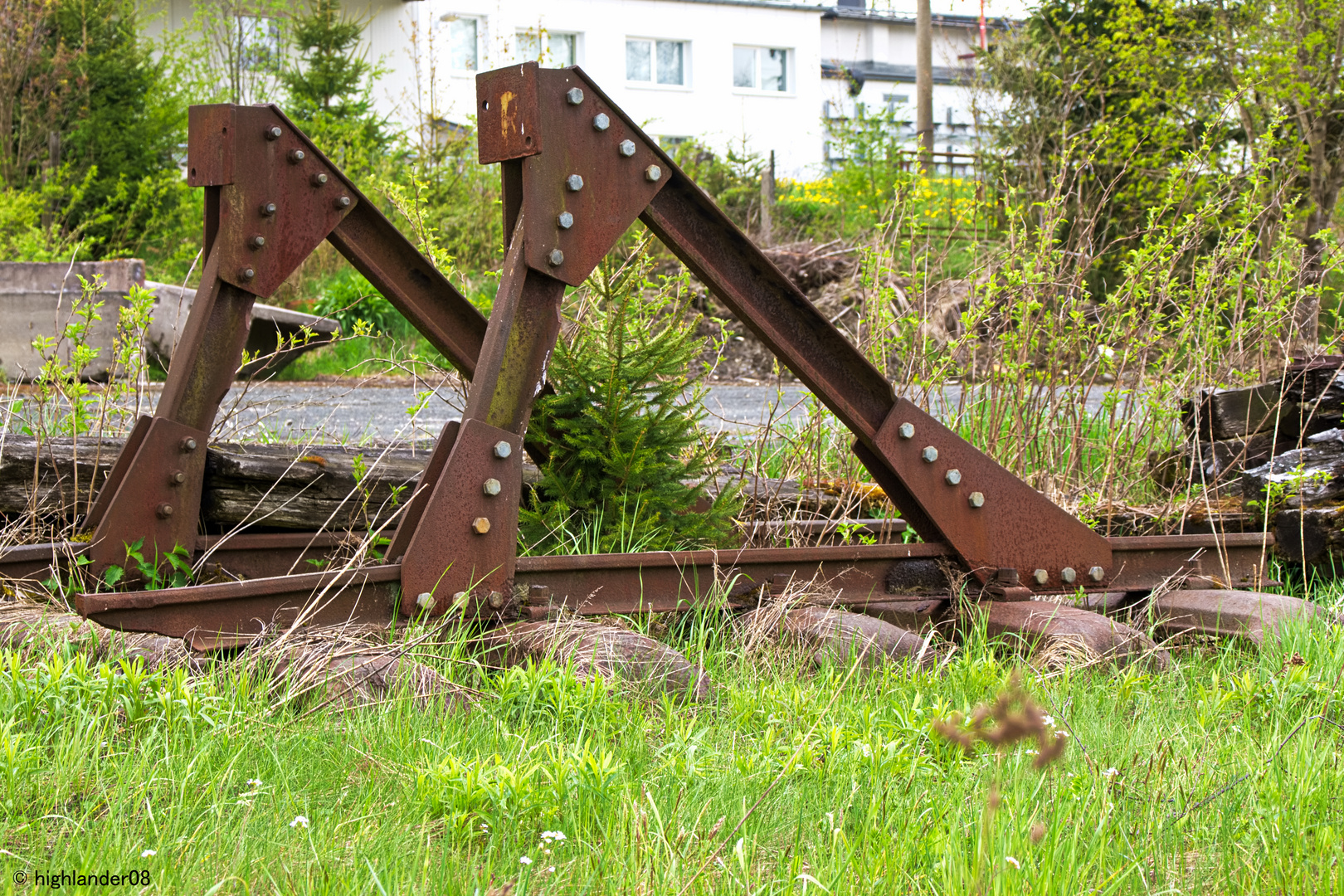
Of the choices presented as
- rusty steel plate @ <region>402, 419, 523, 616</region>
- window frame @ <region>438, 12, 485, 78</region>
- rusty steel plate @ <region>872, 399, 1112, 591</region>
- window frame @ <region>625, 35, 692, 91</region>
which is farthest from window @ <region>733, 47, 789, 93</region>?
rusty steel plate @ <region>402, 419, 523, 616</region>

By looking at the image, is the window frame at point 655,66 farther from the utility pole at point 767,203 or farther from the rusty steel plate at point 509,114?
the rusty steel plate at point 509,114

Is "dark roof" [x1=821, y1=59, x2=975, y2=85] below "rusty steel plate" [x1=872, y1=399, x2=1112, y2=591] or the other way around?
the other way around

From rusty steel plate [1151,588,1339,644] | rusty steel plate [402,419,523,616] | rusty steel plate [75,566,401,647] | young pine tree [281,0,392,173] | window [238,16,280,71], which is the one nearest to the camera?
rusty steel plate [75,566,401,647]

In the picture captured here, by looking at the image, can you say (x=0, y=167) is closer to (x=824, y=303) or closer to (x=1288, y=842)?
(x=824, y=303)

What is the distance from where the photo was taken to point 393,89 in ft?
103

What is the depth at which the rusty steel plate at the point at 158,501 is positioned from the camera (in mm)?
3660

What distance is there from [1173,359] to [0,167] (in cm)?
1816

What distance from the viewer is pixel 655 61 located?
37.2m

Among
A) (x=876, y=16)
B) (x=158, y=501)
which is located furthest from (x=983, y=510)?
(x=876, y=16)

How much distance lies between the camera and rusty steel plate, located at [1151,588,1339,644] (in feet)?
12.0

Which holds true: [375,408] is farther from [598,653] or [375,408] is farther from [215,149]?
[598,653]

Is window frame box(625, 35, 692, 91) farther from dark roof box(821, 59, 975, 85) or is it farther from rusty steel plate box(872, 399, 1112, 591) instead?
rusty steel plate box(872, 399, 1112, 591)

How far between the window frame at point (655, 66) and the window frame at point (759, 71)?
5.33ft

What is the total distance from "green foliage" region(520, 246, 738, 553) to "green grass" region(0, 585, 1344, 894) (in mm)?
1256
